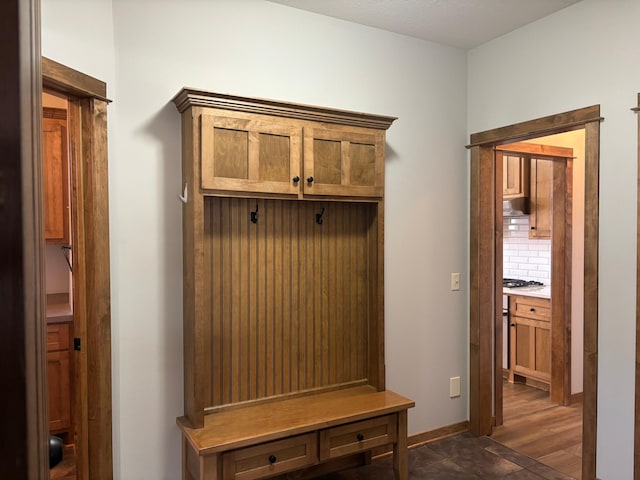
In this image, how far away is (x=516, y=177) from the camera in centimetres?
497

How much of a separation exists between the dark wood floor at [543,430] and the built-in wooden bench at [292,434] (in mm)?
1135

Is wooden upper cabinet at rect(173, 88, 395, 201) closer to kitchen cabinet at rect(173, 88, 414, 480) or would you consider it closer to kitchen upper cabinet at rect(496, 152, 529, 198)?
kitchen cabinet at rect(173, 88, 414, 480)

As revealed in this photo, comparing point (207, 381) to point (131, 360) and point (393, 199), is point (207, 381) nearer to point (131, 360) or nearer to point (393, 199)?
point (131, 360)

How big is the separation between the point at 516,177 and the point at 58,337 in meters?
4.52

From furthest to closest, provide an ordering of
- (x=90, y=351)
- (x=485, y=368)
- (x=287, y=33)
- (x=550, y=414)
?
(x=550, y=414) < (x=485, y=368) < (x=287, y=33) < (x=90, y=351)

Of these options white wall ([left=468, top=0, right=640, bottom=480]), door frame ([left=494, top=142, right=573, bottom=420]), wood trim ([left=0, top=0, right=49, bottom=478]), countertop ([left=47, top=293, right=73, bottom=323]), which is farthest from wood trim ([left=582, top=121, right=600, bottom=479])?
countertop ([left=47, top=293, right=73, bottom=323])

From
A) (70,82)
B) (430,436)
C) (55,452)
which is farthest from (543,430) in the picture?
(70,82)

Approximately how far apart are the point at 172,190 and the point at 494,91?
2.31m

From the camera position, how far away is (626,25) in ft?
8.05

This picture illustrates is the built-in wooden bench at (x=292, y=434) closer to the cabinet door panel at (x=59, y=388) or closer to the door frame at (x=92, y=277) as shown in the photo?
the door frame at (x=92, y=277)

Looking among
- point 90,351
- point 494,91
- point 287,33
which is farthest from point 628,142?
point 90,351

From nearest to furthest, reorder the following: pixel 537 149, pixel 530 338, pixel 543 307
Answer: pixel 537 149 → pixel 543 307 → pixel 530 338

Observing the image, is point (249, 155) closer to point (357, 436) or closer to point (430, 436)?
point (357, 436)

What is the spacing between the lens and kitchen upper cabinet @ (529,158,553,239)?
15.3 feet
